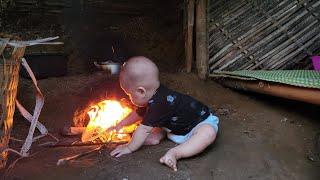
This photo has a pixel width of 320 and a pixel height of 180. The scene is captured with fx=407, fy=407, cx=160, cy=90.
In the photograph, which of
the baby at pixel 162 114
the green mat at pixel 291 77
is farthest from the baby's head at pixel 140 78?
the green mat at pixel 291 77

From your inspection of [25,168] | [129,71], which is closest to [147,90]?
[129,71]

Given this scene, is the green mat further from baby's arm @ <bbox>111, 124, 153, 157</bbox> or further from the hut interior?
baby's arm @ <bbox>111, 124, 153, 157</bbox>

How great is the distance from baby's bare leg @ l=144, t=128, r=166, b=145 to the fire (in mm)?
214

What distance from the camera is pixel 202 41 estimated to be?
174 inches

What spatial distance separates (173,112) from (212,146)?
1.28ft

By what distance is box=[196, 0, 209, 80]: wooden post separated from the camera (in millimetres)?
4395

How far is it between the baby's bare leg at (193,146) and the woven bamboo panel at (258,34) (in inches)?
68.2

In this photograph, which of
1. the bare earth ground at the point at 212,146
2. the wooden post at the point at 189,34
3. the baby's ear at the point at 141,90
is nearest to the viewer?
the bare earth ground at the point at 212,146

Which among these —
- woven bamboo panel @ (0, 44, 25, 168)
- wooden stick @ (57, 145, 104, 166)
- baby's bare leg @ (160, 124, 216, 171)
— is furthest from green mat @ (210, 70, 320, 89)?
woven bamboo panel @ (0, 44, 25, 168)

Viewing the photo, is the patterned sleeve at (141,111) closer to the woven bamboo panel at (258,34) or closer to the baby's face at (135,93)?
the baby's face at (135,93)

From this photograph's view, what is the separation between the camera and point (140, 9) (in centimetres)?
525

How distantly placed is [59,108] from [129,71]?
1.17 m

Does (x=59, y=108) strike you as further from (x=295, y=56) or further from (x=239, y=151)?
(x=295, y=56)

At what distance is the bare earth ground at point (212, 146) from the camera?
2.56m
